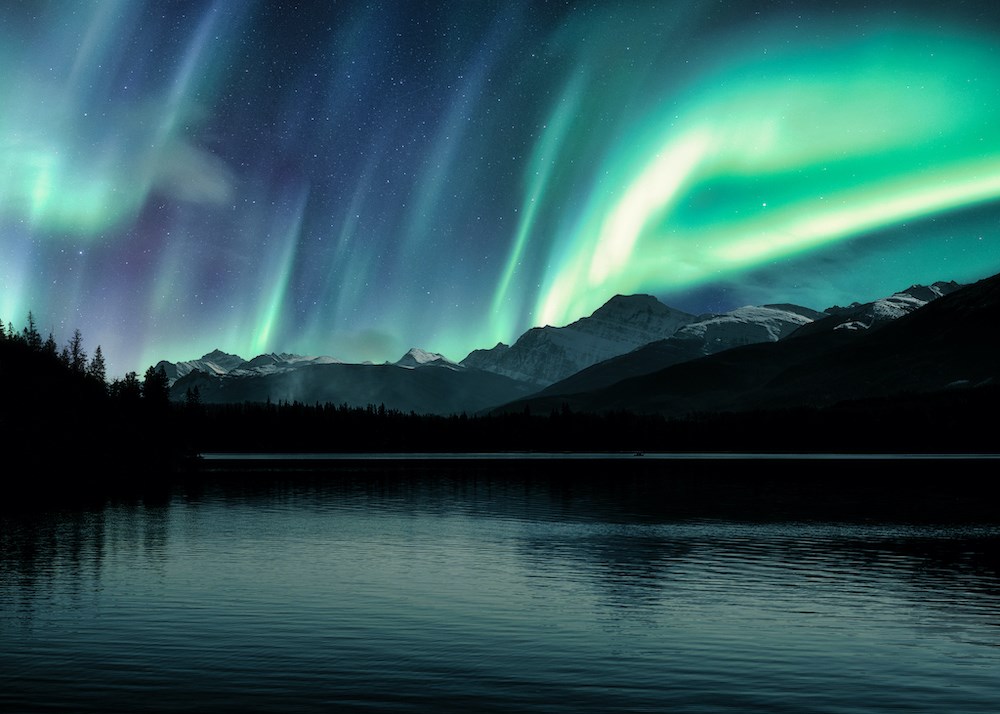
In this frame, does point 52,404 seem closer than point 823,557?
No

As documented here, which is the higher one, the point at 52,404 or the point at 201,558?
the point at 52,404

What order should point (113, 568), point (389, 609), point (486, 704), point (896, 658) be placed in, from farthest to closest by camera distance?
point (113, 568) → point (389, 609) → point (896, 658) → point (486, 704)

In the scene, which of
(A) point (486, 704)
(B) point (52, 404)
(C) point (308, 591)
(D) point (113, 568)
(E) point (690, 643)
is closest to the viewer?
(A) point (486, 704)

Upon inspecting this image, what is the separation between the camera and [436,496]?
15125cm

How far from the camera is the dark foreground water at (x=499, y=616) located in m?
32.7

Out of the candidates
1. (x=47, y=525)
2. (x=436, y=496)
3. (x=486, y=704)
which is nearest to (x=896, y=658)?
(x=486, y=704)

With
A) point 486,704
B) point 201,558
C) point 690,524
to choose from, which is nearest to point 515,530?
point 690,524

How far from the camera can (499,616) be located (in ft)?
157

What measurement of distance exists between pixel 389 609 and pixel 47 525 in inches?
2524

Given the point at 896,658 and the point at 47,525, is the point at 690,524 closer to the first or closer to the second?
the point at 896,658

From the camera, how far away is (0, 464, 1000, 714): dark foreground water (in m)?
32.7

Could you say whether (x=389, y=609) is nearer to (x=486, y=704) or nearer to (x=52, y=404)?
(x=486, y=704)

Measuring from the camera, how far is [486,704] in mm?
30812

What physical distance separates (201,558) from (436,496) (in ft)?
266
